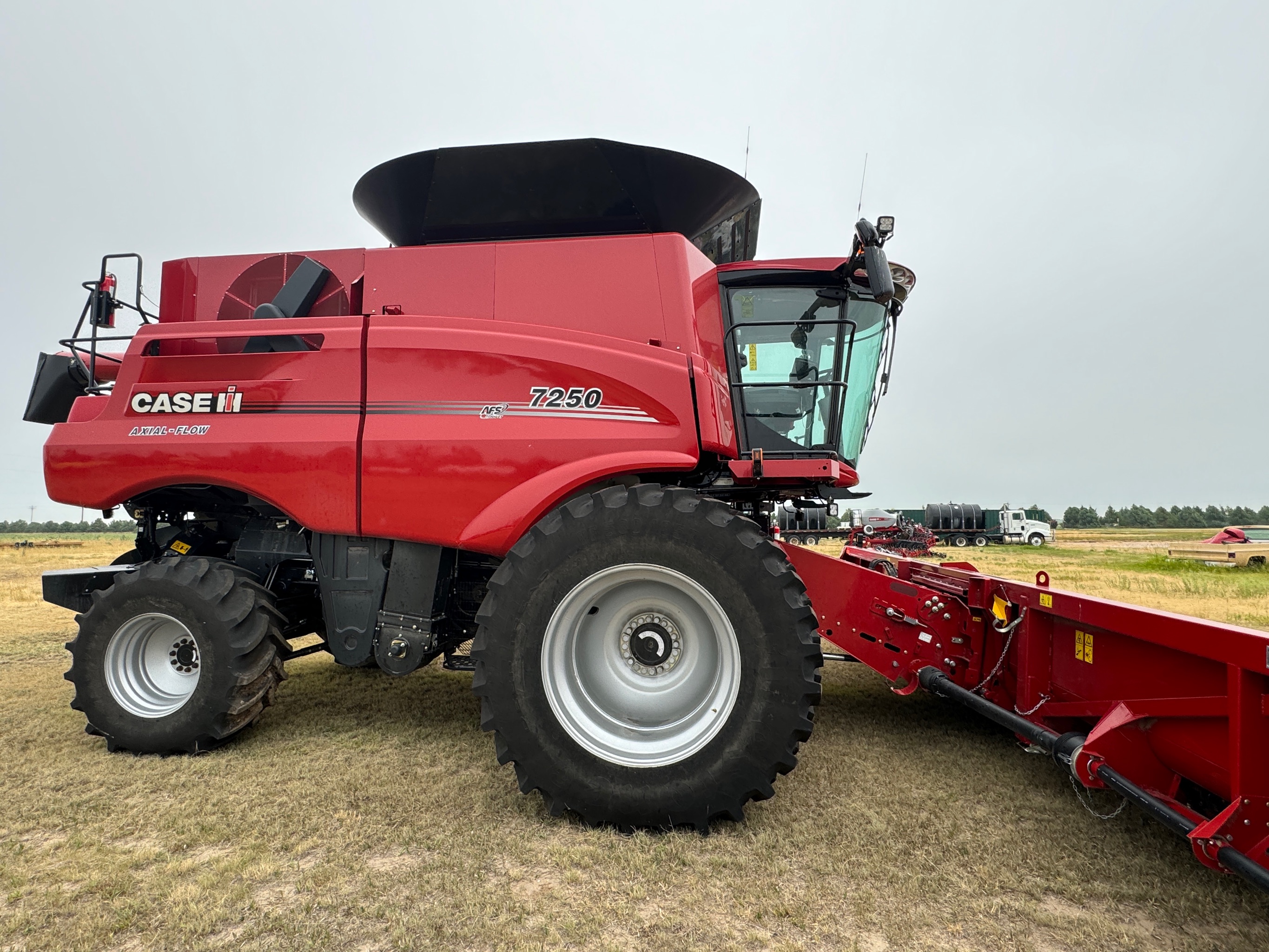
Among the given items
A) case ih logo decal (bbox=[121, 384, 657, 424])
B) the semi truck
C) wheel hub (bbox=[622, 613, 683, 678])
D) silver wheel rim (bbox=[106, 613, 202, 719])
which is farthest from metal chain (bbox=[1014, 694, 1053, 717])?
the semi truck

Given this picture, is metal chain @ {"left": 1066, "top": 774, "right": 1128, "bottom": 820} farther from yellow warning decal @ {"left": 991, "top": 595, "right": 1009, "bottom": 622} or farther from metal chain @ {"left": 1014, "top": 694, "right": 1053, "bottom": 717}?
yellow warning decal @ {"left": 991, "top": 595, "right": 1009, "bottom": 622}

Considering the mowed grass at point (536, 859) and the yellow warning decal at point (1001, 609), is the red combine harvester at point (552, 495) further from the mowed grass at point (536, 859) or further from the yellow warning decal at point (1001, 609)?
the mowed grass at point (536, 859)

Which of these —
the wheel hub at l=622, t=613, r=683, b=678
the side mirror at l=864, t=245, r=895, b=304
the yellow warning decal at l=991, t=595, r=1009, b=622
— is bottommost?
the wheel hub at l=622, t=613, r=683, b=678

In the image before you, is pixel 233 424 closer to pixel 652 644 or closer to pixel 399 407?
pixel 399 407

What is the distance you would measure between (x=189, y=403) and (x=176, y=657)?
1408mm

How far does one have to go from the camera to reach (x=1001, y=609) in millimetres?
3580

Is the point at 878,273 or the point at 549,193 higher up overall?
the point at 549,193

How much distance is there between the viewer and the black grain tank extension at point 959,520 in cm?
3766

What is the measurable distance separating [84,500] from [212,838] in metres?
2.26

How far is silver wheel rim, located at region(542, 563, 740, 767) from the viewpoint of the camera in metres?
3.01

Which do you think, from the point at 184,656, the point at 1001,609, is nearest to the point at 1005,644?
the point at 1001,609

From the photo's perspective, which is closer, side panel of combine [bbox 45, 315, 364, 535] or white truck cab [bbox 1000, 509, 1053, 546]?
side panel of combine [bbox 45, 315, 364, 535]

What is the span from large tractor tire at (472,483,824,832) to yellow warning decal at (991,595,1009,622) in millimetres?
1241

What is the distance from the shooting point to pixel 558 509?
3.13m
